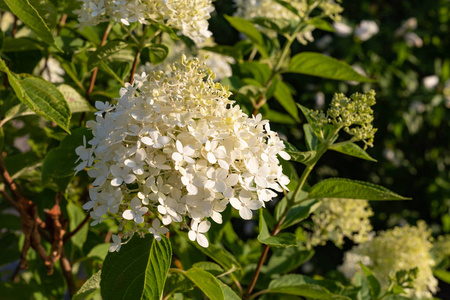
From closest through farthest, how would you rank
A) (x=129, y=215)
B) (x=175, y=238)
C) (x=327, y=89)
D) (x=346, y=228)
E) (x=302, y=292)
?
(x=129, y=215)
(x=302, y=292)
(x=175, y=238)
(x=346, y=228)
(x=327, y=89)

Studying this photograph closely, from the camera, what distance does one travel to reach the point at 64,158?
3.03ft

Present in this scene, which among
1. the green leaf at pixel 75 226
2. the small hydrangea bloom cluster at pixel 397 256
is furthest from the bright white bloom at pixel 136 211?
the small hydrangea bloom cluster at pixel 397 256

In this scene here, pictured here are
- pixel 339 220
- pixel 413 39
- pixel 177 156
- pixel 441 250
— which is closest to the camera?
pixel 177 156

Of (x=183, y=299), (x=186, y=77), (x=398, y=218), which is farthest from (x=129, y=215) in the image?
(x=398, y=218)

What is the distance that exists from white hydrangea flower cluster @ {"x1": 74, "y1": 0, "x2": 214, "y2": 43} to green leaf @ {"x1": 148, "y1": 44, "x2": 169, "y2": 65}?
9 centimetres

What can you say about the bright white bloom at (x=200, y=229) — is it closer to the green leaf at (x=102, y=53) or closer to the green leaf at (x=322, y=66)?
the green leaf at (x=102, y=53)

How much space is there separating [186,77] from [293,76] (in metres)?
3.28

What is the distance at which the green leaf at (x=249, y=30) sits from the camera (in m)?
1.31

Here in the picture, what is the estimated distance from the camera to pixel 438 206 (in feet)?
12.8

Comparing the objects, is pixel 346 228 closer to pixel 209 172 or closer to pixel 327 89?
pixel 209 172

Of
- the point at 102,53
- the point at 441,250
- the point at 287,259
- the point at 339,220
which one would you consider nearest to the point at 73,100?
the point at 102,53

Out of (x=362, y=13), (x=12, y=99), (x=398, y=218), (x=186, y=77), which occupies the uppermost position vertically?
(x=186, y=77)

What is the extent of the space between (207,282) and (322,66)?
28.2 inches

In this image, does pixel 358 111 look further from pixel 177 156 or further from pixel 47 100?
pixel 47 100
